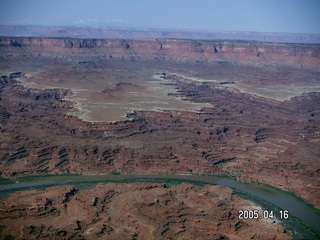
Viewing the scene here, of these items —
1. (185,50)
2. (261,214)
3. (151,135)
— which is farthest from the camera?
(185,50)

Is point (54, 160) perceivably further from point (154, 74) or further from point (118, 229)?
point (154, 74)

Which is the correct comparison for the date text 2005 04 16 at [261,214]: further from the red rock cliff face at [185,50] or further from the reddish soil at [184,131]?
the red rock cliff face at [185,50]

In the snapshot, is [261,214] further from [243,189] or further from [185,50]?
[185,50]

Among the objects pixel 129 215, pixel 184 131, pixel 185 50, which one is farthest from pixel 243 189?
pixel 185 50

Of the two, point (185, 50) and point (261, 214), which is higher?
point (185, 50)

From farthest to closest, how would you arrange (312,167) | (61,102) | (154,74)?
1. (154,74)
2. (61,102)
3. (312,167)

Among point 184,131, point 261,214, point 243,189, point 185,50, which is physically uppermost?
point 185,50

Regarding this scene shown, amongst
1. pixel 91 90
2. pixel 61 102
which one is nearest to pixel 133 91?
pixel 91 90

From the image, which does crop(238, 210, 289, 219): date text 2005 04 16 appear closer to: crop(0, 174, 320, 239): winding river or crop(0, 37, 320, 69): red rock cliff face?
crop(0, 174, 320, 239): winding river

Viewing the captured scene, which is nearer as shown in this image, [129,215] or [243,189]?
[129,215]
